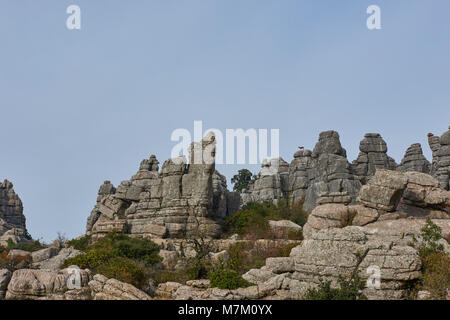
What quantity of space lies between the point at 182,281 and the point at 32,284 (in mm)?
7777

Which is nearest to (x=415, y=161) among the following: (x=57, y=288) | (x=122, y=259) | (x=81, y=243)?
(x=81, y=243)

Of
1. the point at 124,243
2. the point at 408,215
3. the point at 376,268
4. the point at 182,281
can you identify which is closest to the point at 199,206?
the point at 124,243

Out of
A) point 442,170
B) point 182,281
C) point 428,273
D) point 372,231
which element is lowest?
point 182,281

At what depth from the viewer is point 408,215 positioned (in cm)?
2719

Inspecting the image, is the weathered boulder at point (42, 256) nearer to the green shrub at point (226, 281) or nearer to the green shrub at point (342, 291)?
the green shrub at point (226, 281)

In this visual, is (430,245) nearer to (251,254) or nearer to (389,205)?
(389,205)

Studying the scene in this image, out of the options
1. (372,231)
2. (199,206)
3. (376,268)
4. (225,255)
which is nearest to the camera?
(376,268)

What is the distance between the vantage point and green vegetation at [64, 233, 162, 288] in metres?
20.1

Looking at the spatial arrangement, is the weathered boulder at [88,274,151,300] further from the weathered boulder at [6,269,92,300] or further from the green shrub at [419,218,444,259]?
the green shrub at [419,218,444,259]

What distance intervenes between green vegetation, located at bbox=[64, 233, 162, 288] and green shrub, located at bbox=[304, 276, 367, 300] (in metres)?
9.26

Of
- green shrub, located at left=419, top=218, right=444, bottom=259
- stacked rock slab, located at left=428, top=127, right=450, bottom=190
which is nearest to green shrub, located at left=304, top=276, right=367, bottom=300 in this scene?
green shrub, located at left=419, top=218, right=444, bottom=259

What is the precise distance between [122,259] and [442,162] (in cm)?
3869

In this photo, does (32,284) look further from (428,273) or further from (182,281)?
(428,273)
